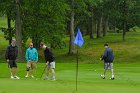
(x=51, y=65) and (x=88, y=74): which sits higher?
(x=51, y=65)

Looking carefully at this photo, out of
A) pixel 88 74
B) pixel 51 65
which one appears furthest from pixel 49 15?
pixel 51 65

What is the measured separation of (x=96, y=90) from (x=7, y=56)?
7.23m

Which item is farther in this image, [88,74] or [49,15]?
[49,15]

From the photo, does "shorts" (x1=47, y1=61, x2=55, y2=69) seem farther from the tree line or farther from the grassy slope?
the tree line

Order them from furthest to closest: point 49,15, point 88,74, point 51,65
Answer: point 49,15 → point 88,74 → point 51,65

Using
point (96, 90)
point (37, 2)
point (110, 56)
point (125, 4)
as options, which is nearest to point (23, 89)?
point (96, 90)

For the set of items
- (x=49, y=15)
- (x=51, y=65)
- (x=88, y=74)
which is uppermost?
(x=49, y=15)

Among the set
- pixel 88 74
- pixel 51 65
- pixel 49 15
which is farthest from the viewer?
pixel 49 15

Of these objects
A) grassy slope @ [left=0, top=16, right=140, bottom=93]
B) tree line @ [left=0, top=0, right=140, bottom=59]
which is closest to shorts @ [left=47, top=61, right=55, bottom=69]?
grassy slope @ [left=0, top=16, right=140, bottom=93]

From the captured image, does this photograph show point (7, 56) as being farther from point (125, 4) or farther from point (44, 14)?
point (125, 4)

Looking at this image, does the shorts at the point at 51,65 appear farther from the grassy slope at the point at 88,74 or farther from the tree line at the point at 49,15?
the tree line at the point at 49,15

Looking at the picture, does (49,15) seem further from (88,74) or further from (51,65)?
(51,65)

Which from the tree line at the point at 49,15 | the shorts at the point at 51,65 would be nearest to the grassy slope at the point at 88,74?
the shorts at the point at 51,65

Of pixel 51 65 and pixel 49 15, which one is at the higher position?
pixel 49 15
